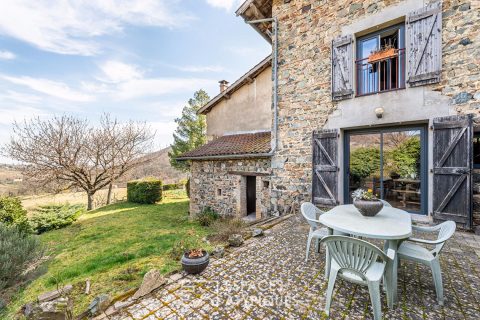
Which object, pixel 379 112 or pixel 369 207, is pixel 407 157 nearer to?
pixel 379 112

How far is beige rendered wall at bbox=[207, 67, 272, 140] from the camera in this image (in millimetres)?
9094

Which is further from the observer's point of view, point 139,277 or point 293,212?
point 293,212

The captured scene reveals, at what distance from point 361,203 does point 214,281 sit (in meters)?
2.32

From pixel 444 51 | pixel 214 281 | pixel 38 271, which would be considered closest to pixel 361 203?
pixel 214 281

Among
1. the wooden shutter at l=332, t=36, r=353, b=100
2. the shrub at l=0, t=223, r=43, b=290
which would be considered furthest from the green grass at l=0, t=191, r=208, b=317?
the wooden shutter at l=332, t=36, r=353, b=100

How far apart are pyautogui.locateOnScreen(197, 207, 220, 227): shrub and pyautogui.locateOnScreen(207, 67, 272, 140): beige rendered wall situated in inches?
162

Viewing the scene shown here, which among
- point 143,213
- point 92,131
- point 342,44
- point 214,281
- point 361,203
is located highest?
point 342,44

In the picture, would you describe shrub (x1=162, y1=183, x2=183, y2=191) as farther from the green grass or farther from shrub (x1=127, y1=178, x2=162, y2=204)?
the green grass

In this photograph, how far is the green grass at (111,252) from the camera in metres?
3.69

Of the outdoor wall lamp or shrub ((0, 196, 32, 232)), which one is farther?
shrub ((0, 196, 32, 232))

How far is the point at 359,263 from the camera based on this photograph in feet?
6.66

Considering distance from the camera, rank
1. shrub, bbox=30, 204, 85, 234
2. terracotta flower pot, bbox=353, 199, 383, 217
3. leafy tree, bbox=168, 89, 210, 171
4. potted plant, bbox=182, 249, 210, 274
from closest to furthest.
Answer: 1. terracotta flower pot, bbox=353, 199, 383, 217
2. potted plant, bbox=182, 249, 210, 274
3. shrub, bbox=30, 204, 85, 234
4. leafy tree, bbox=168, 89, 210, 171

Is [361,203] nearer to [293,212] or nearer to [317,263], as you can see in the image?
[317,263]

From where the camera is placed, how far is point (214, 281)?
284 centimetres
